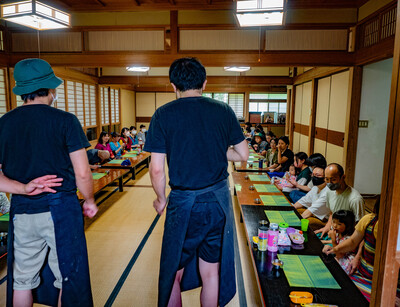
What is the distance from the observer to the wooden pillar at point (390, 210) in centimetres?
70

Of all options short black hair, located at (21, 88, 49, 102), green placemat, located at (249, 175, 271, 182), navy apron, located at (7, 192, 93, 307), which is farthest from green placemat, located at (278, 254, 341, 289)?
green placemat, located at (249, 175, 271, 182)

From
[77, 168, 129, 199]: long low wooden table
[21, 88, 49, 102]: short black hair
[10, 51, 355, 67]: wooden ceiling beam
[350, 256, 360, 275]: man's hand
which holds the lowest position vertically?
[350, 256, 360, 275]: man's hand

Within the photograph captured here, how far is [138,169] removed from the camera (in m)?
8.15

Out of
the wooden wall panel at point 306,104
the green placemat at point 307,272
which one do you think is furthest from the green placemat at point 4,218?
the wooden wall panel at point 306,104

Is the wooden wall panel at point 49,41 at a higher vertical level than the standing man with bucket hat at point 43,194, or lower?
higher

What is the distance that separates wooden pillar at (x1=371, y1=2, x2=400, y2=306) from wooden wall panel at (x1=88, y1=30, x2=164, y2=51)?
5.65m

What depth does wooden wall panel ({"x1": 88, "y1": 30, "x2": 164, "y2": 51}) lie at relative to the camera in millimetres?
5867

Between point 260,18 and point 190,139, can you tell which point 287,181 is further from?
point 190,139

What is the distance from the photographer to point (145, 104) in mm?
13719

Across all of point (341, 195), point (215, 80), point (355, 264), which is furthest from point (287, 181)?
point (215, 80)

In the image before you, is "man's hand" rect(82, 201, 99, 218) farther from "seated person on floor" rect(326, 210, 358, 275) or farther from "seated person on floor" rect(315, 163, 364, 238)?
"seated person on floor" rect(315, 163, 364, 238)

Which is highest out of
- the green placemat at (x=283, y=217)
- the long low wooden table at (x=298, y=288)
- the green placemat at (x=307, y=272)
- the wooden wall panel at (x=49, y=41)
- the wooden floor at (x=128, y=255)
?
the wooden wall panel at (x=49, y=41)

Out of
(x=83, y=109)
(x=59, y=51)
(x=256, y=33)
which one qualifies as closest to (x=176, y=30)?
(x=256, y=33)

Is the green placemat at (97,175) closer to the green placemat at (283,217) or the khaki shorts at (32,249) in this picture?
the green placemat at (283,217)
